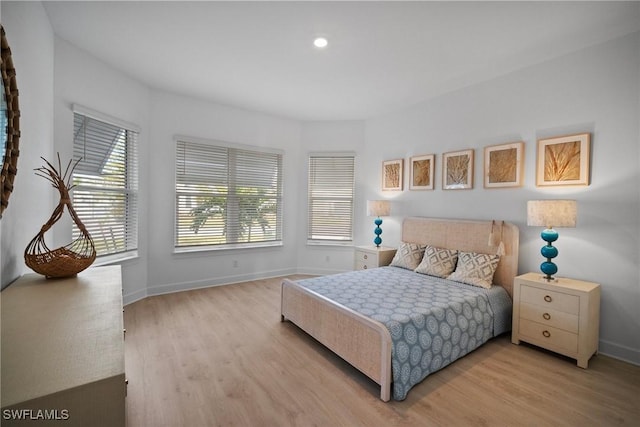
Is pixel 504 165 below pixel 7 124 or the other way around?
the other way around

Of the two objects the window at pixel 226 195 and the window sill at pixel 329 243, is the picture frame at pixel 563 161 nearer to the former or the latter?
the window sill at pixel 329 243

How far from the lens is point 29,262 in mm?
1765

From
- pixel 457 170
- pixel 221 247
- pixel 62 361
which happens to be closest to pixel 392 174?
→ pixel 457 170

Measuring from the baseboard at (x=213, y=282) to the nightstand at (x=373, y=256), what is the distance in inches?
55.1

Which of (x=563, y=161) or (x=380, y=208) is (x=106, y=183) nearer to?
(x=380, y=208)

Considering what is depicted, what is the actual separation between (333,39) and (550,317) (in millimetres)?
3093

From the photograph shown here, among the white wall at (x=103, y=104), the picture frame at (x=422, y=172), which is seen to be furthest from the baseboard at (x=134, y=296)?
the picture frame at (x=422, y=172)

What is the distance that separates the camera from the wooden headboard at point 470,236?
3.08m

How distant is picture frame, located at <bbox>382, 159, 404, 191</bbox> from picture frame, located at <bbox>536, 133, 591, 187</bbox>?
1737mm

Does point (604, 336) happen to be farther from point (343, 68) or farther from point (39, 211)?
point (39, 211)

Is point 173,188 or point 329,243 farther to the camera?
point 329,243

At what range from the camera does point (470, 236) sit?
340 cm

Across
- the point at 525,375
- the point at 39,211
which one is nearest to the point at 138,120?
the point at 39,211

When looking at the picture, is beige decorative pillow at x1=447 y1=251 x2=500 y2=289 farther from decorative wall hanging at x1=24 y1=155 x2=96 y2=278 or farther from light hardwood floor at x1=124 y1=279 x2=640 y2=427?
decorative wall hanging at x1=24 y1=155 x2=96 y2=278
